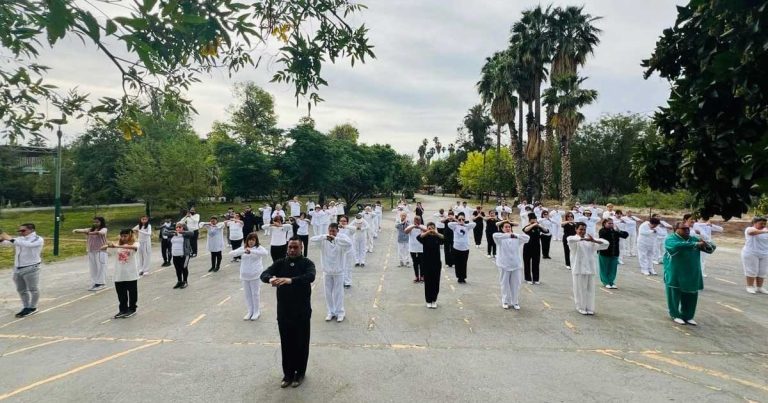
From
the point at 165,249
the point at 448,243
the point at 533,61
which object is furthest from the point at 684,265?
the point at 533,61

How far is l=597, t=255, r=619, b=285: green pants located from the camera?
10.5 meters

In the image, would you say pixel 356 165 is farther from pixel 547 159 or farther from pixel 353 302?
pixel 353 302

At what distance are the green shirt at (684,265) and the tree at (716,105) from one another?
4742mm

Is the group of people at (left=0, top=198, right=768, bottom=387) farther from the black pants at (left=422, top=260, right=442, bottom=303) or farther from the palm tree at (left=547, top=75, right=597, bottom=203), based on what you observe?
the palm tree at (left=547, top=75, right=597, bottom=203)

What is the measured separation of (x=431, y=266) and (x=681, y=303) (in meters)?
4.60

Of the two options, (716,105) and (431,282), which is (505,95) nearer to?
(431,282)

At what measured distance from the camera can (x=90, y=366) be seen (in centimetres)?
579

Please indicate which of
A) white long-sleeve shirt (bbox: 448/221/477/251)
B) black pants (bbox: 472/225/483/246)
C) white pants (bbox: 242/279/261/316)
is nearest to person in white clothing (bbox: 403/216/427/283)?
white long-sleeve shirt (bbox: 448/221/477/251)

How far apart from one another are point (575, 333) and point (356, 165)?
101ft

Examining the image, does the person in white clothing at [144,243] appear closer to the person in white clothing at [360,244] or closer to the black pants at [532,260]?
the person in white clothing at [360,244]

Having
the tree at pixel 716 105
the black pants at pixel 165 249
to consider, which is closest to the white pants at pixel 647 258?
the tree at pixel 716 105

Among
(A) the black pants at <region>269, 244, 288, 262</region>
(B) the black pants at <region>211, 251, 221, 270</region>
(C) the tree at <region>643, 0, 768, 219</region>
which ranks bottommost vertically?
(B) the black pants at <region>211, 251, 221, 270</region>

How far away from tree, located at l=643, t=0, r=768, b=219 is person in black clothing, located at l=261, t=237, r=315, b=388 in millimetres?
4088

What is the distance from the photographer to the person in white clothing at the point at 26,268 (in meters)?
8.56
